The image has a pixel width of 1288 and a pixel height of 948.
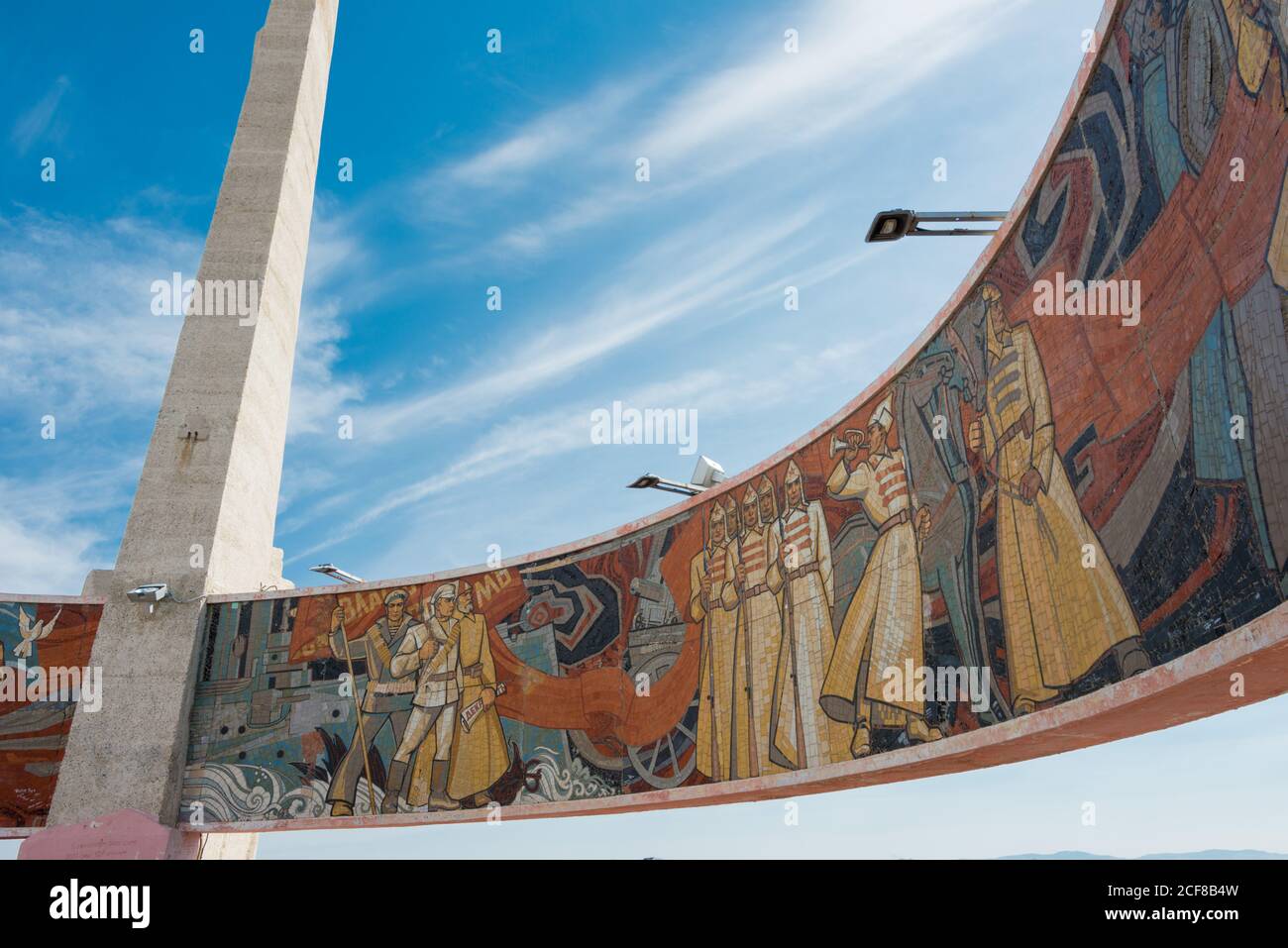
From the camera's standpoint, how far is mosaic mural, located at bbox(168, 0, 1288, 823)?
4.80 metres

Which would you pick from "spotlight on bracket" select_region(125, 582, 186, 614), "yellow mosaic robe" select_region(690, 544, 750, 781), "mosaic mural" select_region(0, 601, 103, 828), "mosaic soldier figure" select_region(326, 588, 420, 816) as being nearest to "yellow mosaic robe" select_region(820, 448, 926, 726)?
"yellow mosaic robe" select_region(690, 544, 750, 781)

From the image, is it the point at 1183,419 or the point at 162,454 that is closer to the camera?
the point at 1183,419

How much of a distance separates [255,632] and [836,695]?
977 cm

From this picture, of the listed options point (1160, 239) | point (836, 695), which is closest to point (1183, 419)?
point (1160, 239)

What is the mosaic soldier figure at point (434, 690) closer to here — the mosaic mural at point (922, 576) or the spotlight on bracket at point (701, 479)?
the mosaic mural at point (922, 576)

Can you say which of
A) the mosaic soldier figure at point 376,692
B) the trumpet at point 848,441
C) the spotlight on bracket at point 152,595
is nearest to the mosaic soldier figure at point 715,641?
the trumpet at point 848,441

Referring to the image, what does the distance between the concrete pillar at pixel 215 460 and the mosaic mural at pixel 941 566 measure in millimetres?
701

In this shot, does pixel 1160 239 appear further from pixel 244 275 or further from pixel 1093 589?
pixel 244 275

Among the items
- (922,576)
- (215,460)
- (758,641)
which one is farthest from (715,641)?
(215,460)

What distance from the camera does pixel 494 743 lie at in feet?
42.1

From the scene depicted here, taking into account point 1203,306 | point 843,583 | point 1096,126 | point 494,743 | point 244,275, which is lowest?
point 494,743

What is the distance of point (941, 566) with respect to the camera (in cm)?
787

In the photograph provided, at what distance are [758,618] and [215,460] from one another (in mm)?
9946

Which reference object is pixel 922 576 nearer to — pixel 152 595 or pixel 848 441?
pixel 848 441
